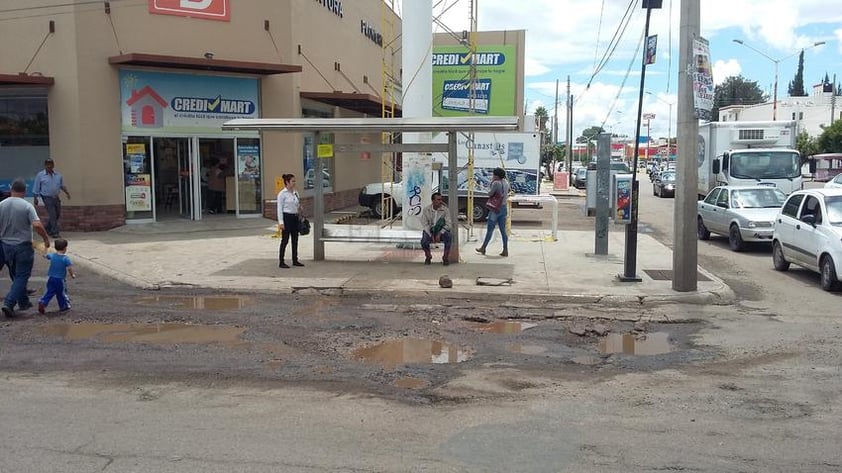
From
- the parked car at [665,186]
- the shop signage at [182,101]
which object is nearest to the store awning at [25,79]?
the shop signage at [182,101]

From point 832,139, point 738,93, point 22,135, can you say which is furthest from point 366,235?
point 738,93

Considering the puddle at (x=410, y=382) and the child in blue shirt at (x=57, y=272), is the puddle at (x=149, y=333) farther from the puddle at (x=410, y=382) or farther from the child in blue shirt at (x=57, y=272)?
the puddle at (x=410, y=382)

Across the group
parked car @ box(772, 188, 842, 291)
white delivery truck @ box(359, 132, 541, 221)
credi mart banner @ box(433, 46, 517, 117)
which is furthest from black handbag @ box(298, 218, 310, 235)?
credi mart banner @ box(433, 46, 517, 117)

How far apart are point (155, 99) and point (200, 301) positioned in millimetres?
9608

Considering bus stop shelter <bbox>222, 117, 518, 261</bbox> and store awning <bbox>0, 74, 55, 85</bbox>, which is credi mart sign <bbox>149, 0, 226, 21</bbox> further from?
bus stop shelter <bbox>222, 117, 518, 261</bbox>

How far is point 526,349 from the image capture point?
777 cm

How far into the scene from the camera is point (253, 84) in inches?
761

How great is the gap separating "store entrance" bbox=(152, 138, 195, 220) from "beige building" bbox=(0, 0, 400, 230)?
0.03 meters

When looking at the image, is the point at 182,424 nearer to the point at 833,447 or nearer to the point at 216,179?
the point at 833,447

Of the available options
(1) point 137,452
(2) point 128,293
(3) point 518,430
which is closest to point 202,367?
(1) point 137,452

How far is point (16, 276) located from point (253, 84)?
11.2 m

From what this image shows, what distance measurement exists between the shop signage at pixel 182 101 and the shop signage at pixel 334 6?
14.3 feet

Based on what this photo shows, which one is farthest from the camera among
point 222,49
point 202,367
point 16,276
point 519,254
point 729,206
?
point 222,49

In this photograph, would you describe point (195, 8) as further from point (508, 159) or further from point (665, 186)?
point (665, 186)
